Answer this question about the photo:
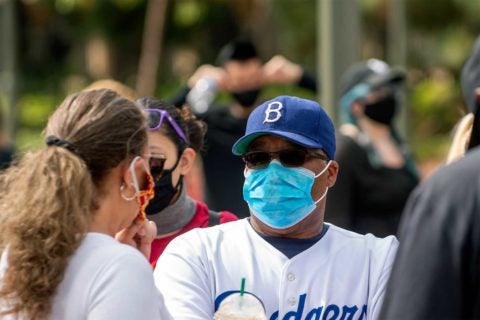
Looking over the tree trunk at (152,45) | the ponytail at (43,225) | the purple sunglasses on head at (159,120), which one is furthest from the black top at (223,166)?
the tree trunk at (152,45)

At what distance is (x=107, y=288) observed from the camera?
326 centimetres

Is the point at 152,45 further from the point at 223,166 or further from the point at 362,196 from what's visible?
A: the point at 362,196

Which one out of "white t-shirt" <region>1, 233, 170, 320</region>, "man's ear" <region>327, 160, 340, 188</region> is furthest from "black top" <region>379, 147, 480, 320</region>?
"man's ear" <region>327, 160, 340, 188</region>

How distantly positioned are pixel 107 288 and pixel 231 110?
4.60 metres

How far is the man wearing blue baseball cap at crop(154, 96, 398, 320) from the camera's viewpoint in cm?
373

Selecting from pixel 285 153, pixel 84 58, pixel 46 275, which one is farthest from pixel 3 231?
pixel 84 58

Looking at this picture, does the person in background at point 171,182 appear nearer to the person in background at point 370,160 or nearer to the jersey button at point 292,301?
the jersey button at point 292,301

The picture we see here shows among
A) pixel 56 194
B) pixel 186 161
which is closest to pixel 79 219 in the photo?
pixel 56 194

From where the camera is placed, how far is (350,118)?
7555mm

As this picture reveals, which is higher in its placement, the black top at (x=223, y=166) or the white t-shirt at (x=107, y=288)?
the white t-shirt at (x=107, y=288)

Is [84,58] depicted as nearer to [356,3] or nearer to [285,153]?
[356,3]

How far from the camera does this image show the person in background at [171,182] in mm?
4789

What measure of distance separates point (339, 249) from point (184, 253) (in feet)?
1.50

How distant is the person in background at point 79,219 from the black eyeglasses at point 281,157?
49cm
